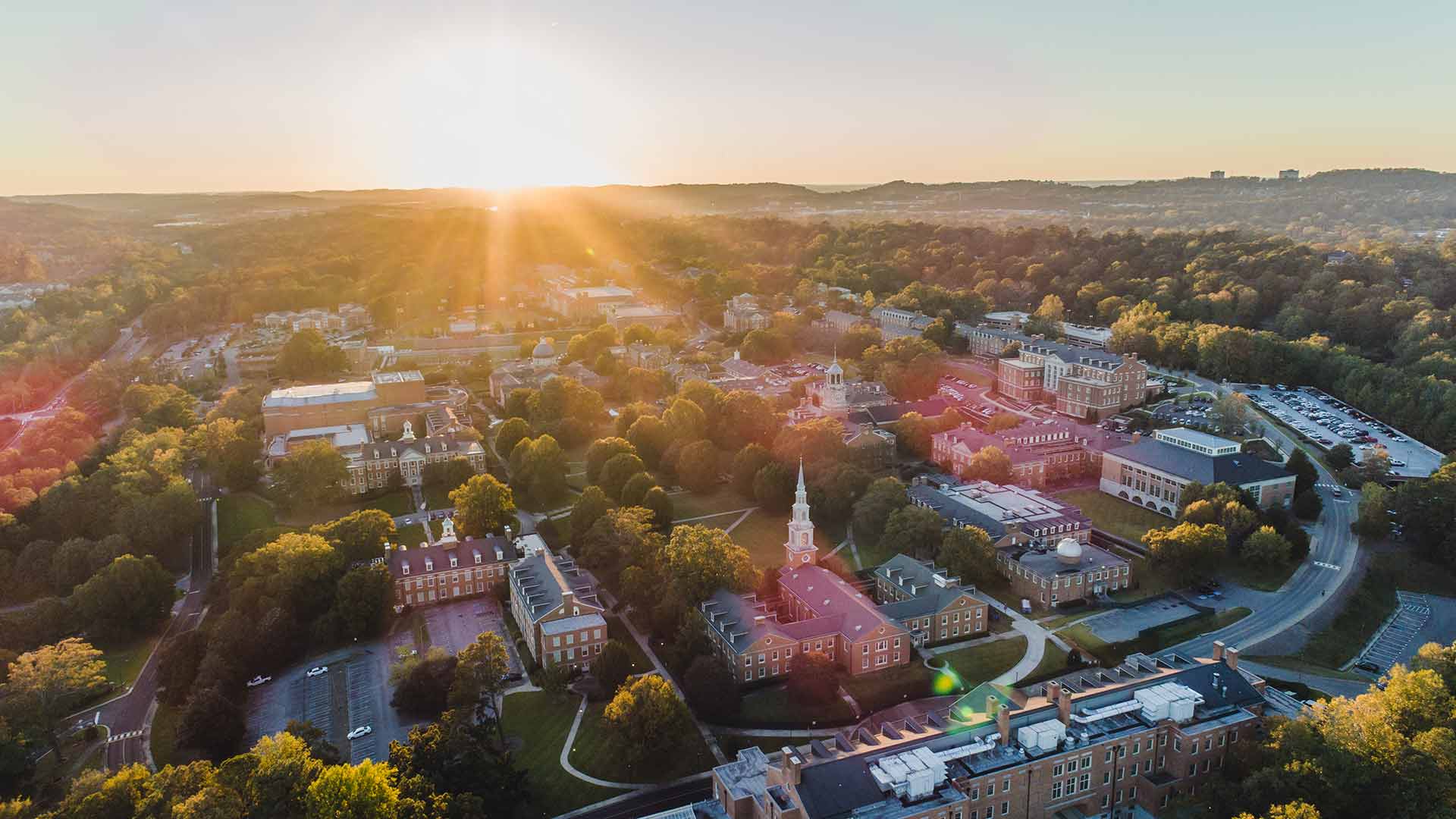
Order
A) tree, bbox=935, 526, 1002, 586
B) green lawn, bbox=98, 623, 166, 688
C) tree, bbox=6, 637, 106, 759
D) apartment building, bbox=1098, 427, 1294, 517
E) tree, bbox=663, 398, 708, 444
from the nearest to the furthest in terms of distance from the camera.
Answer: tree, bbox=6, 637, 106, 759, green lawn, bbox=98, 623, 166, 688, tree, bbox=935, 526, 1002, 586, apartment building, bbox=1098, 427, 1294, 517, tree, bbox=663, 398, 708, 444

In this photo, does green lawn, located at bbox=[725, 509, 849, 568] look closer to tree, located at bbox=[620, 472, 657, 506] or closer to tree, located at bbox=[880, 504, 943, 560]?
tree, located at bbox=[880, 504, 943, 560]

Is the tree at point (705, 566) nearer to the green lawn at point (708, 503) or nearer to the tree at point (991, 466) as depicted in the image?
the green lawn at point (708, 503)

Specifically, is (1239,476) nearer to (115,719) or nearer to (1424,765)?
(1424,765)

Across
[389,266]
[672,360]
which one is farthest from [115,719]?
[389,266]

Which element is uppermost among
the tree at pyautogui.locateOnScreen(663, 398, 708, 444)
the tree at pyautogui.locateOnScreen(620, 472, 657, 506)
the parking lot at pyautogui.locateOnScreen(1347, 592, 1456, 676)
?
the tree at pyautogui.locateOnScreen(663, 398, 708, 444)

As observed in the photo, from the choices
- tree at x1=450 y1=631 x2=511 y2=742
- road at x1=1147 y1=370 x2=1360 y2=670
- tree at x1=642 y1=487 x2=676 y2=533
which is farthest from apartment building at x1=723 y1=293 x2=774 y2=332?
tree at x1=450 y1=631 x2=511 y2=742

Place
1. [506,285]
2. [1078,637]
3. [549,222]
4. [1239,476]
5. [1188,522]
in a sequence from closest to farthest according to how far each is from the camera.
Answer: [1078,637] < [1188,522] < [1239,476] < [506,285] < [549,222]
